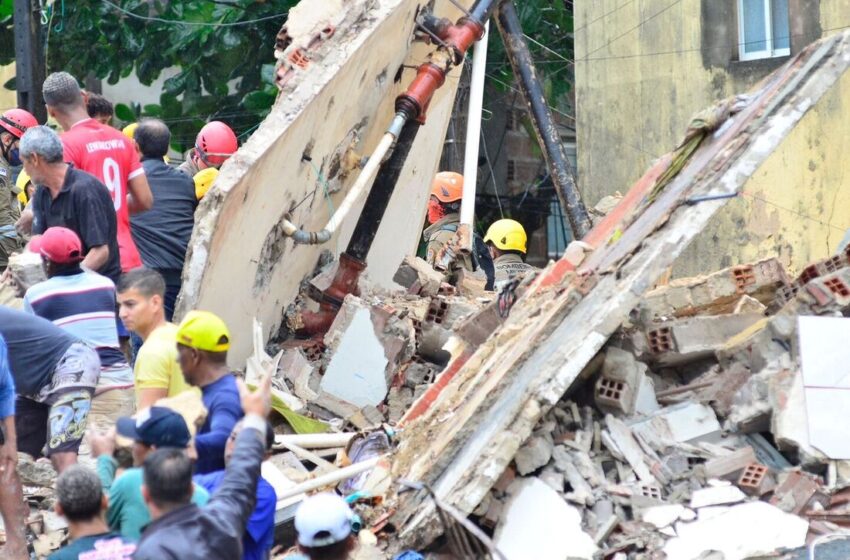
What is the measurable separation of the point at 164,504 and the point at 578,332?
2863 millimetres

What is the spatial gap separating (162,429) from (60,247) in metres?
2.24

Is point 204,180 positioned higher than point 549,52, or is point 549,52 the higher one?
point 204,180

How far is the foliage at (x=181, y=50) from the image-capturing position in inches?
637

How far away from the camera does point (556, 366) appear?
6.52m

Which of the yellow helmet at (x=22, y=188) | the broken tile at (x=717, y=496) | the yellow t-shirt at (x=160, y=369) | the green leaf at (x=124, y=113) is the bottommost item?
the broken tile at (x=717, y=496)

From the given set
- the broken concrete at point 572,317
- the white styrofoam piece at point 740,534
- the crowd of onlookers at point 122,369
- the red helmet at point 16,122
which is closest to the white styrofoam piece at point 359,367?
the broken concrete at point 572,317

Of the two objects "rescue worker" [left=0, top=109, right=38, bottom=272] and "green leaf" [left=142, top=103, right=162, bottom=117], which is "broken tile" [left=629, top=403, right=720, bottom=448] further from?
"green leaf" [left=142, top=103, right=162, bottom=117]

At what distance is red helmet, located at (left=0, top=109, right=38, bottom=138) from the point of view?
10328mm

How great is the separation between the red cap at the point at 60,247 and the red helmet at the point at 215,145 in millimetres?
2869

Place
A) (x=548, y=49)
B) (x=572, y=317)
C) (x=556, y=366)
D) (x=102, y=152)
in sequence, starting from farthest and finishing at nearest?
1. (x=548, y=49)
2. (x=102, y=152)
3. (x=572, y=317)
4. (x=556, y=366)

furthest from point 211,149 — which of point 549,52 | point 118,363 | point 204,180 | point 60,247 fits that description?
point 549,52

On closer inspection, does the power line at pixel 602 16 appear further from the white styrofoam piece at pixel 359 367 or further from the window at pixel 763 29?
the white styrofoam piece at pixel 359 367

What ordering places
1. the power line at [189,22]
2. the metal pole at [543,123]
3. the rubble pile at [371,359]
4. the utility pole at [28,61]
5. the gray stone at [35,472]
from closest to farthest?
the gray stone at [35,472] < the rubble pile at [371,359] < the metal pole at [543,123] < the utility pole at [28,61] < the power line at [189,22]

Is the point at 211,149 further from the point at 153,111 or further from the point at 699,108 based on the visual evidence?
the point at 699,108
